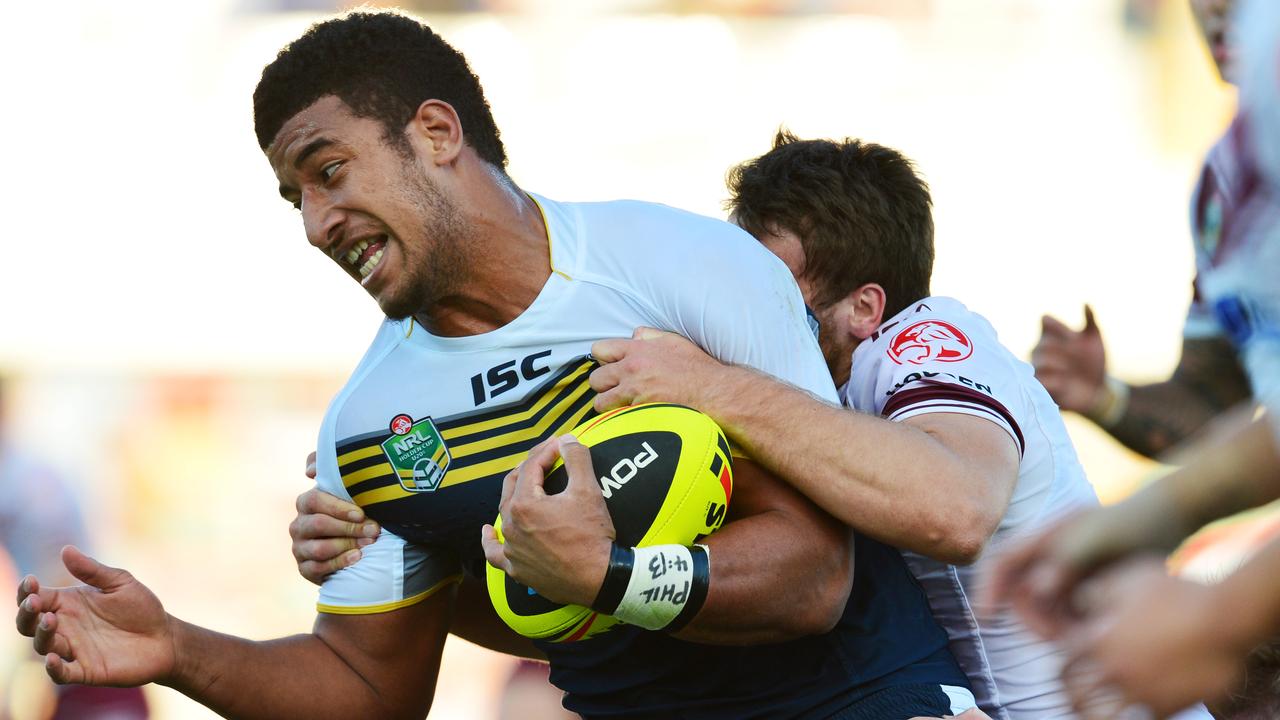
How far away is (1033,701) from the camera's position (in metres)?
3.53

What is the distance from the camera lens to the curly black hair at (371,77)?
3.54 meters

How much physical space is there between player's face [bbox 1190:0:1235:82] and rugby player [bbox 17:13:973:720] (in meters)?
1.13

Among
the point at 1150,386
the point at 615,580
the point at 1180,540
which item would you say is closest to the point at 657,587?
the point at 615,580

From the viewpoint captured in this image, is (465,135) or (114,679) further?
(465,135)

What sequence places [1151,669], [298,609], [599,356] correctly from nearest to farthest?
[1151,669], [599,356], [298,609]

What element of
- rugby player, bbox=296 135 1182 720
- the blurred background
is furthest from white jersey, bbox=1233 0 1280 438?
the blurred background

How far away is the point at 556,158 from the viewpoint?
13.2 meters

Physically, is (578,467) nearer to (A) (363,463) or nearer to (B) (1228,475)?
(A) (363,463)

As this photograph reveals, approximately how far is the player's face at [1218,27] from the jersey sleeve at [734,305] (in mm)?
1129

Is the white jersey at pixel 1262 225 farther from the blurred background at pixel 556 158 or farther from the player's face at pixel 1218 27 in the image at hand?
the blurred background at pixel 556 158

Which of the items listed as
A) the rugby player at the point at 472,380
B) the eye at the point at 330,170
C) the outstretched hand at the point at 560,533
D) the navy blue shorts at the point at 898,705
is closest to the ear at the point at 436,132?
the rugby player at the point at 472,380

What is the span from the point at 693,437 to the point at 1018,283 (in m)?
10.3

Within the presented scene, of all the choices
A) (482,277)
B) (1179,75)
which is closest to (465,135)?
(482,277)

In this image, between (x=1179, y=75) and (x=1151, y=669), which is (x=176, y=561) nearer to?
(x=1179, y=75)
